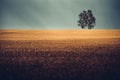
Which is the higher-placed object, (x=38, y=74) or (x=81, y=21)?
(x=81, y=21)

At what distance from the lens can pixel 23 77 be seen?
15141 millimetres

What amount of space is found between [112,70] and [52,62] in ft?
16.1

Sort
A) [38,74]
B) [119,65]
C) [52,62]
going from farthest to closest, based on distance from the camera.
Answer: [52,62] < [119,65] < [38,74]

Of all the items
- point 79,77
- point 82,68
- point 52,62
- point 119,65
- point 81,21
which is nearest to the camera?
point 79,77

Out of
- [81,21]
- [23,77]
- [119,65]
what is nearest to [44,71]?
[23,77]

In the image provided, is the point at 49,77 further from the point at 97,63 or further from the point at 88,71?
the point at 97,63

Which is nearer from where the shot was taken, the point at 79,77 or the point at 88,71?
the point at 79,77

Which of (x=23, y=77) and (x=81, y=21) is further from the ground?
(x=81, y=21)

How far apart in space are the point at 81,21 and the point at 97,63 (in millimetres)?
106223

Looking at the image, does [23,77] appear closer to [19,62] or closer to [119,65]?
[19,62]

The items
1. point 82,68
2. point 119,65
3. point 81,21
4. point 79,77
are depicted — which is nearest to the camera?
point 79,77

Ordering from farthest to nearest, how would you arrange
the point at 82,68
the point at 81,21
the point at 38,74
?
the point at 81,21, the point at 82,68, the point at 38,74

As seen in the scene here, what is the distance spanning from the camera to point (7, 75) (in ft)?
51.6

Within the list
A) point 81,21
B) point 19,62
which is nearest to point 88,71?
Result: point 19,62
